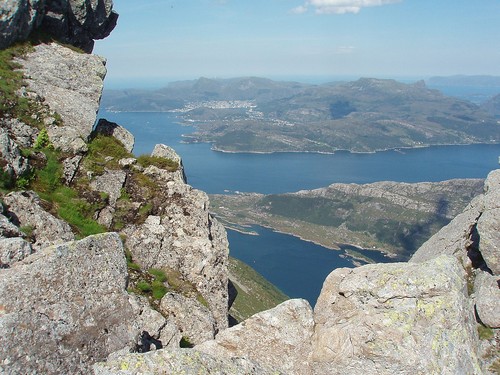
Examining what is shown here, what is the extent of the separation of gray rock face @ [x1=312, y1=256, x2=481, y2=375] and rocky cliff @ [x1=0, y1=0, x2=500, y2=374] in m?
0.02

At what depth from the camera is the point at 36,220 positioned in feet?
36.7

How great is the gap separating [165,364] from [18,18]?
19.4 m

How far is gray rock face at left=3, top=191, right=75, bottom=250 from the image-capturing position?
35.7 ft

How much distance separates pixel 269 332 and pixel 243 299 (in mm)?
84507

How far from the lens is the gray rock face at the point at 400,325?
746cm

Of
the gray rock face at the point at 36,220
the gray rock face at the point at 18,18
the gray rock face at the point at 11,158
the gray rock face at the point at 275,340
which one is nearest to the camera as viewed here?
the gray rock face at the point at 275,340

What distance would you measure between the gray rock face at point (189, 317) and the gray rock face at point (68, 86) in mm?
7623

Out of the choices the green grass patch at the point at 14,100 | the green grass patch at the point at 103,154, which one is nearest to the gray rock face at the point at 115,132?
the green grass patch at the point at 103,154

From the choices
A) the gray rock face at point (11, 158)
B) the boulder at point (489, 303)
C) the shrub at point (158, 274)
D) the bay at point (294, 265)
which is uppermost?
the gray rock face at point (11, 158)

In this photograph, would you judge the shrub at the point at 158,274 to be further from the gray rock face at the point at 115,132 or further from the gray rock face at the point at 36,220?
the gray rock face at the point at 115,132

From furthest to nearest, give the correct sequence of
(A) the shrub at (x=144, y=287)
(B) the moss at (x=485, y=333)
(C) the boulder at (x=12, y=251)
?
(B) the moss at (x=485, y=333)
(A) the shrub at (x=144, y=287)
(C) the boulder at (x=12, y=251)

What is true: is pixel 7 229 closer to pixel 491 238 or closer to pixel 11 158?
pixel 11 158

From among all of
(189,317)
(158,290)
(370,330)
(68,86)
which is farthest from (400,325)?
(68,86)

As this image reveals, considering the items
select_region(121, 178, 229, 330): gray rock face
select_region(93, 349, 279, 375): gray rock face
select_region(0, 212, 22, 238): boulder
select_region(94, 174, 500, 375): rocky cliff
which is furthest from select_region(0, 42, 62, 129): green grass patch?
select_region(93, 349, 279, 375): gray rock face
